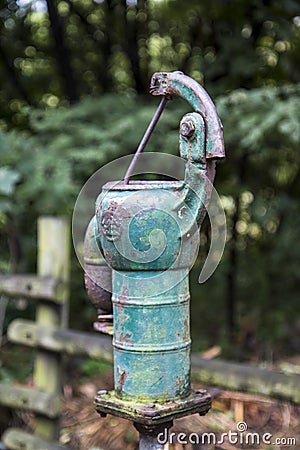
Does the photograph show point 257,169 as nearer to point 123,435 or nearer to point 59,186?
point 59,186

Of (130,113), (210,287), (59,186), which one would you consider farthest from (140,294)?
(210,287)

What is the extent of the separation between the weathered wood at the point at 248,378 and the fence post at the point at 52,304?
0.85 meters

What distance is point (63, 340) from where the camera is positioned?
9.74 feet

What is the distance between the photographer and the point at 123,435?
289 centimetres

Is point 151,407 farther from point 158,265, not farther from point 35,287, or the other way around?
point 35,287

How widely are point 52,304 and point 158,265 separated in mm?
→ 1972

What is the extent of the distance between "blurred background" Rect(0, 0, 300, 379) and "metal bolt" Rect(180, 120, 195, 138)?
1748 mm

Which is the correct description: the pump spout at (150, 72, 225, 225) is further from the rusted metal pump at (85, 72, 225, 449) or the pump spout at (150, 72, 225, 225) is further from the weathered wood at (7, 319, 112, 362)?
the weathered wood at (7, 319, 112, 362)

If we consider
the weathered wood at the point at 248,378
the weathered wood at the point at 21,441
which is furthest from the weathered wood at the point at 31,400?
the weathered wood at the point at 248,378

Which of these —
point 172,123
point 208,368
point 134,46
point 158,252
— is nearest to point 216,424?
point 208,368

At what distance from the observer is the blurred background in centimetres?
336

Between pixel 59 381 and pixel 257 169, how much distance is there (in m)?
2.34

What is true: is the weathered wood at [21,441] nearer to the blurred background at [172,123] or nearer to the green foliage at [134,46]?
the blurred background at [172,123]

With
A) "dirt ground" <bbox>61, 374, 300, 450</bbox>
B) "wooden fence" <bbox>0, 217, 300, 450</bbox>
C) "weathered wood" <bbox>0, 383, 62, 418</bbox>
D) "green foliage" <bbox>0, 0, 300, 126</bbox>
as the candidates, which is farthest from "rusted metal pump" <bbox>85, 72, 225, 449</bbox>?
"green foliage" <bbox>0, 0, 300, 126</bbox>
